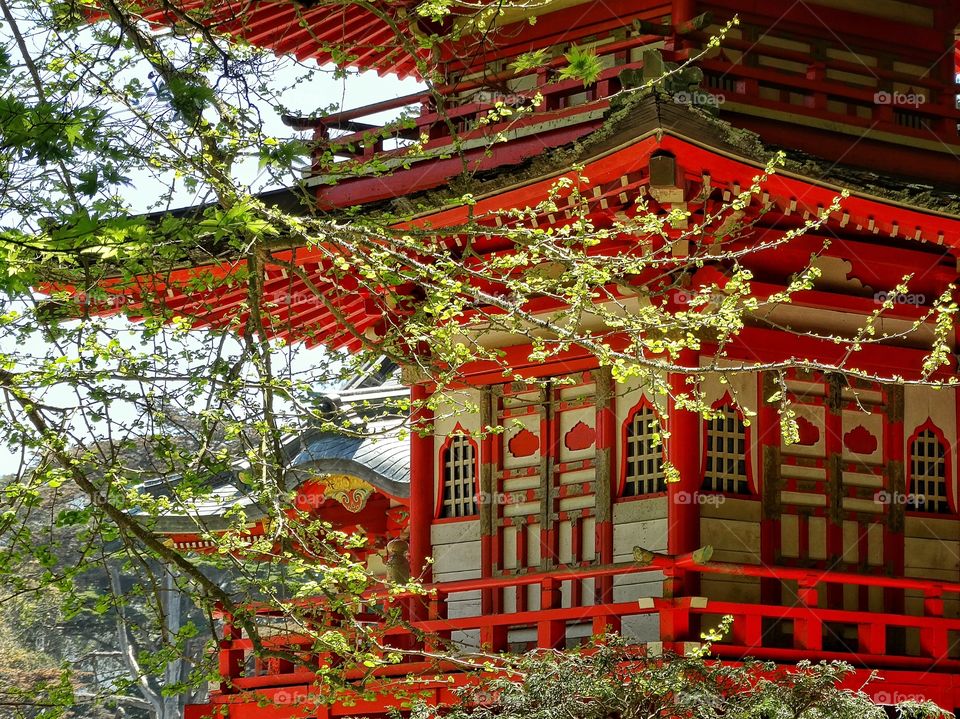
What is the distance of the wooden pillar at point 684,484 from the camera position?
11.1 m

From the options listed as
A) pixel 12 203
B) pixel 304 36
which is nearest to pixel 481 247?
pixel 304 36

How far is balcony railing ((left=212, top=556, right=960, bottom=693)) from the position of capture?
34.0 ft

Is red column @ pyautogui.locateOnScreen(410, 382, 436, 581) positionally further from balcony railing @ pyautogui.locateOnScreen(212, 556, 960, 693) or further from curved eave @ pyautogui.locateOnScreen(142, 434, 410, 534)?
curved eave @ pyautogui.locateOnScreen(142, 434, 410, 534)

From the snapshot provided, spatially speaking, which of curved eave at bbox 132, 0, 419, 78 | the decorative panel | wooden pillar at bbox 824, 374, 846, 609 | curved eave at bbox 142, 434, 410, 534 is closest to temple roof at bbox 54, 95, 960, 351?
wooden pillar at bbox 824, 374, 846, 609

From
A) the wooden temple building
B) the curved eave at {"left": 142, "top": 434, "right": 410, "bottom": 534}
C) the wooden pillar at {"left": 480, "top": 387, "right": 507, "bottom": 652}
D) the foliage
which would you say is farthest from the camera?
the curved eave at {"left": 142, "top": 434, "right": 410, "bottom": 534}

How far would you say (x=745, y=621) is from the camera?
10.6m

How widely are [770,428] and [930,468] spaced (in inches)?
66.0

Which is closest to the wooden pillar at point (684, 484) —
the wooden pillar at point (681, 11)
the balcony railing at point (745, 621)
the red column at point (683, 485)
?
the red column at point (683, 485)

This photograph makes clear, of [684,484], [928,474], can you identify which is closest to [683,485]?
[684,484]

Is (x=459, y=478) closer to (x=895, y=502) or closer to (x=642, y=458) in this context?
(x=642, y=458)

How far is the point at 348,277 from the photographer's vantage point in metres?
13.5

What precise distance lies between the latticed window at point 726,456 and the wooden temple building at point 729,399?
0.06 ft

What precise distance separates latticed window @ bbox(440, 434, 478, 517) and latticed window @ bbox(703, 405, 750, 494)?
2329 mm

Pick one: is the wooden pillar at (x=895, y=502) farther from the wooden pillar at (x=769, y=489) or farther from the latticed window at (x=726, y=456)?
the latticed window at (x=726, y=456)
